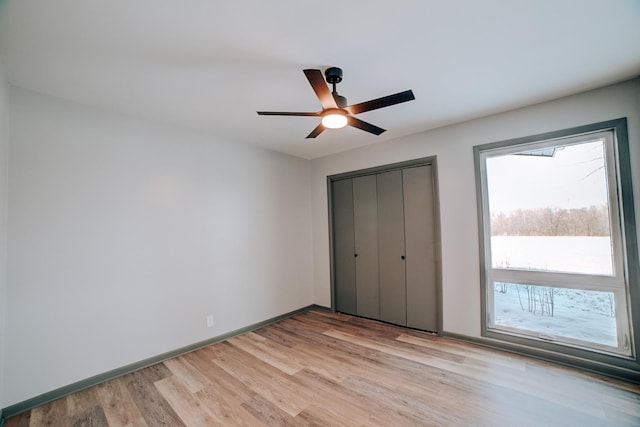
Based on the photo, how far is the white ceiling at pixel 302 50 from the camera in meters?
1.50

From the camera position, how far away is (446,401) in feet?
6.89

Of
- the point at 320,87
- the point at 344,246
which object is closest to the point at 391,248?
the point at 344,246

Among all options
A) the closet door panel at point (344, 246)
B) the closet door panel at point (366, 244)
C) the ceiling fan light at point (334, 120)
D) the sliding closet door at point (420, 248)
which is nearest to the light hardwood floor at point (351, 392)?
the sliding closet door at point (420, 248)

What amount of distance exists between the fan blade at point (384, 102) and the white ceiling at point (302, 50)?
0.35 meters

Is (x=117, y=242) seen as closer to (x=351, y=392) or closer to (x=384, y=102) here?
(x=351, y=392)

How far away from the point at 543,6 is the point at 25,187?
3.85 m

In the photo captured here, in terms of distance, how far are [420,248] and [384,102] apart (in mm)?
2270

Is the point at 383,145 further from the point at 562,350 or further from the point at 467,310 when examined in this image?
the point at 562,350

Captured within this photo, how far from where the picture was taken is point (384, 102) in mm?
1854

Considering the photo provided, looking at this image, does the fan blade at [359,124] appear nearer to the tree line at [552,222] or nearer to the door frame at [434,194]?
the door frame at [434,194]

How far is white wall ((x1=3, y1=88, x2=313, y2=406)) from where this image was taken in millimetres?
2168

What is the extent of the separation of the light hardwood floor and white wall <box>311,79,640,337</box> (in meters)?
0.62

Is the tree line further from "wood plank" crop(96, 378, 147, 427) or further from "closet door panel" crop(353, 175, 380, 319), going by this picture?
"wood plank" crop(96, 378, 147, 427)

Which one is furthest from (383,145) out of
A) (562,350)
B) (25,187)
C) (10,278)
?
(10,278)
